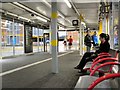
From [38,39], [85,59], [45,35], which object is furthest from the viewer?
[38,39]

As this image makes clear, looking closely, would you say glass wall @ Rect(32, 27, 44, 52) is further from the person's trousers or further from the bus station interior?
the person's trousers

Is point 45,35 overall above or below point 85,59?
above

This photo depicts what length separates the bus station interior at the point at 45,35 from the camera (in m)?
6.18

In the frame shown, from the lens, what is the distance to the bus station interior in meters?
6.18

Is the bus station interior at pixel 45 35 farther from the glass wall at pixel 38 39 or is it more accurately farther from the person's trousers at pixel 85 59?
the person's trousers at pixel 85 59

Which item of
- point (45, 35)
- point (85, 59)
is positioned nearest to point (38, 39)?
point (45, 35)

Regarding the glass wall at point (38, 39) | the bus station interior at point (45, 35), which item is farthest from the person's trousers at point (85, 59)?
the glass wall at point (38, 39)

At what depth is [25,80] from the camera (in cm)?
589

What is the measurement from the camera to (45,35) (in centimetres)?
2109

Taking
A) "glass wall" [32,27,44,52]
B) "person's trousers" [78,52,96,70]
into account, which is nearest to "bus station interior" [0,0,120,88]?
"glass wall" [32,27,44,52]

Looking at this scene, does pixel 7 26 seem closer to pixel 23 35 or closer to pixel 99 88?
pixel 23 35

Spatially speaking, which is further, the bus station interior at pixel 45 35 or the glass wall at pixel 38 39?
the glass wall at pixel 38 39

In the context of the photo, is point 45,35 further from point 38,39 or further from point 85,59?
point 85,59

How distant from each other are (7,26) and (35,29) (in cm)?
597
